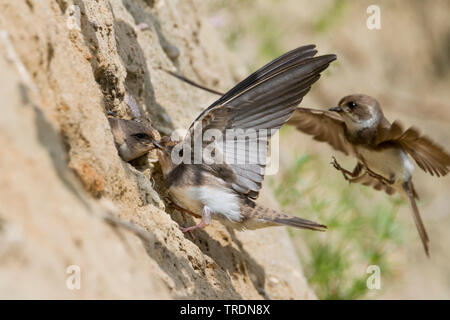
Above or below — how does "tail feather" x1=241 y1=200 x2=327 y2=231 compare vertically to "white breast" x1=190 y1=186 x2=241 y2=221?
below

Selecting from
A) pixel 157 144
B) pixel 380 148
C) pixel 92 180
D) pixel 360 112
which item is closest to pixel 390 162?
pixel 380 148

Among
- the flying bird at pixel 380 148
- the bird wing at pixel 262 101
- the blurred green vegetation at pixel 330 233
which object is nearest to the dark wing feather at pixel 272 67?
the bird wing at pixel 262 101

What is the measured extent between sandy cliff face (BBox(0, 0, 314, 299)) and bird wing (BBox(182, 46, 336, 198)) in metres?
0.47

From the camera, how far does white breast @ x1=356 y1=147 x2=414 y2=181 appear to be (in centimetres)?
416

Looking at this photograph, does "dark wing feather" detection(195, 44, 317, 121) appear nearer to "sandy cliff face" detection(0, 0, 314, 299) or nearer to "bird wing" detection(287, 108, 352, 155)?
"sandy cliff face" detection(0, 0, 314, 299)

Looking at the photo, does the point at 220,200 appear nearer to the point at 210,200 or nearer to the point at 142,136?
the point at 210,200

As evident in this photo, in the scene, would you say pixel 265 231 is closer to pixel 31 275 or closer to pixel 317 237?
pixel 317 237

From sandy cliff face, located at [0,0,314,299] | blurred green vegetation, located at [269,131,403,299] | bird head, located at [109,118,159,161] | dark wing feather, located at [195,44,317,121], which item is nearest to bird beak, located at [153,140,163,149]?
bird head, located at [109,118,159,161]

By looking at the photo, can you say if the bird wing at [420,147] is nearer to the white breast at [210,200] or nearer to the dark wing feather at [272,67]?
the dark wing feather at [272,67]

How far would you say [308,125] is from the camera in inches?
185

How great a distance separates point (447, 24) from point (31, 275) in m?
8.63

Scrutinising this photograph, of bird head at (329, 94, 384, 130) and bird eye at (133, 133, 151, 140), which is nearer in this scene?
Result: bird eye at (133, 133, 151, 140)
